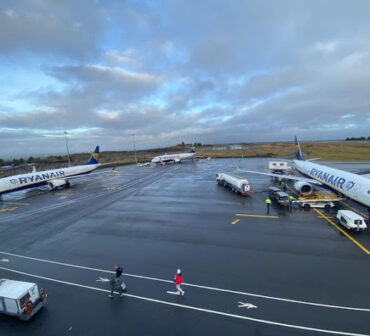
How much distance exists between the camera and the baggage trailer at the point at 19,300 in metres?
10.9

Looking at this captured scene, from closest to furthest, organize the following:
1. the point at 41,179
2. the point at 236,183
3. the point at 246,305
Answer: the point at 246,305 → the point at 236,183 → the point at 41,179

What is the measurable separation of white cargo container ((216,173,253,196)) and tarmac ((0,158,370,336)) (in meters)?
5.45

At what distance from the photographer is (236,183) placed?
3634 centimetres

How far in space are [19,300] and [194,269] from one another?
34.1 ft

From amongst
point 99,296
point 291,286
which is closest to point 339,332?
point 291,286

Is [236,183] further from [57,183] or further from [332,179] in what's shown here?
[57,183]

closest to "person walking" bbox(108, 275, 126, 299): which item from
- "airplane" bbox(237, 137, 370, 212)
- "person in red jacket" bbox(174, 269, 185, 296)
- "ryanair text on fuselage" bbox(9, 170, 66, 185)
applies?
"person in red jacket" bbox(174, 269, 185, 296)

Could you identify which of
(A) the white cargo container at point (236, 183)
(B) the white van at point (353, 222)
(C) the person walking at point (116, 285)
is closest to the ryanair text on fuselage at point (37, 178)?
(A) the white cargo container at point (236, 183)

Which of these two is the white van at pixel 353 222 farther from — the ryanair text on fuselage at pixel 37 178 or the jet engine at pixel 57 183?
the ryanair text on fuselage at pixel 37 178

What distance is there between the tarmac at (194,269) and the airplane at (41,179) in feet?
39.1

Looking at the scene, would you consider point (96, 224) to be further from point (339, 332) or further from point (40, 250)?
point (339, 332)

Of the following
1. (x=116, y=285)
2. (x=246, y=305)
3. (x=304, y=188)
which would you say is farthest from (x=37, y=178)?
(x=304, y=188)

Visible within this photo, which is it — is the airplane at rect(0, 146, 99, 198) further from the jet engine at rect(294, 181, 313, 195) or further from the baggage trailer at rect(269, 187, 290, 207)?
the jet engine at rect(294, 181, 313, 195)

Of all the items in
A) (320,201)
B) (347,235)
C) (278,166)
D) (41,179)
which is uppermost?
(41,179)
